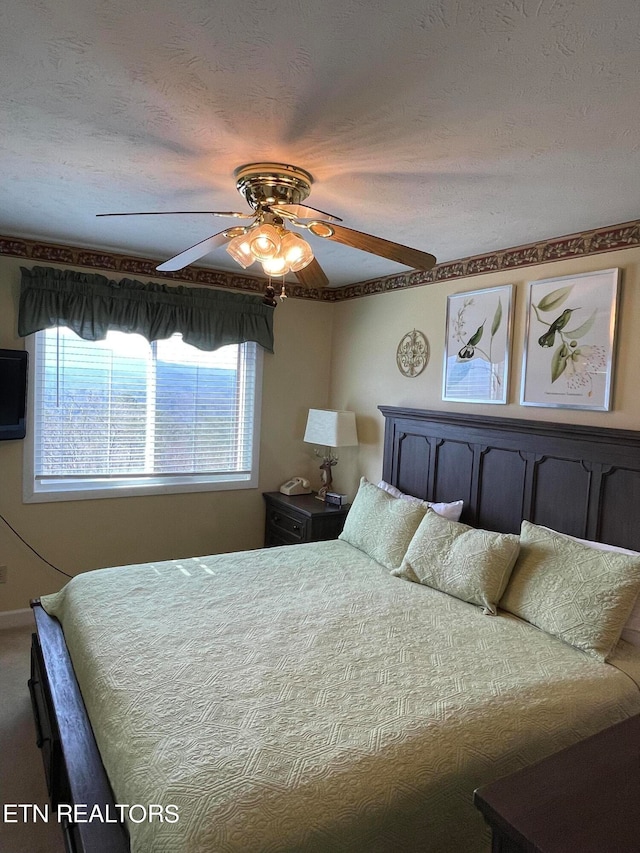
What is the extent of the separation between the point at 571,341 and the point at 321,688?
82.5 inches

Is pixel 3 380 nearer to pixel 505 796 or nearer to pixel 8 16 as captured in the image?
pixel 8 16

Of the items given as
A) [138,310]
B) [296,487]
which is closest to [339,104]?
[138,310]

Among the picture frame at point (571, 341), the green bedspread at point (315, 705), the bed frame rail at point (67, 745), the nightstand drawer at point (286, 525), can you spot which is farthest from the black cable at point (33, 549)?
the picture frame at point (571, 341)

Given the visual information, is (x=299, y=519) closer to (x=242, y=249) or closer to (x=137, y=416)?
(x=137, y=416)

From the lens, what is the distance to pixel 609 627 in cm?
212

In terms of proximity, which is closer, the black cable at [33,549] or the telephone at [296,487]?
the black cable at [33,549]

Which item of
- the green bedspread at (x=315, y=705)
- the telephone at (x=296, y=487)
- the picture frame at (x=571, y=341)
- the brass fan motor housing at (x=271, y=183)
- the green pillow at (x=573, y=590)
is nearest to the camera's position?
Result: the green bedspread at (x=315, y=705)

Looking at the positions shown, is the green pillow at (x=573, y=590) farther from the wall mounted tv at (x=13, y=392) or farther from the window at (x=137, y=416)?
the wall mounted tv at (x=13, y=392)

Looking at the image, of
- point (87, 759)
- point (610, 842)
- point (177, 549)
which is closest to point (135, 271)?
point (177, 549)

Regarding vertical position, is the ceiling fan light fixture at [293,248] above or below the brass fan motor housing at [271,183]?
below

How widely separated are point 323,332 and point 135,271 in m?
1.59

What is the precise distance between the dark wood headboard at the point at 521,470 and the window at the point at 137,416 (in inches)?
49.1

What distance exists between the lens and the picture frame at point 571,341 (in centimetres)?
263

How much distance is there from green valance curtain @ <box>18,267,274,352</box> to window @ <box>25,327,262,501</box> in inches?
4.1
